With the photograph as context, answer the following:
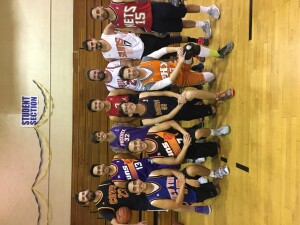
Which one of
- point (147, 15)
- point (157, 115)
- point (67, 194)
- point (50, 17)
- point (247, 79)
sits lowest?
point (67, 194)

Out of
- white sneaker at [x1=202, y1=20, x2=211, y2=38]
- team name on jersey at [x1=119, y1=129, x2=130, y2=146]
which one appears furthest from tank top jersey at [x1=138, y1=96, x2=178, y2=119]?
white sneaker at [x1=202, y1=20, x2=211, y2=38]

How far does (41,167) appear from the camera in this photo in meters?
4.77

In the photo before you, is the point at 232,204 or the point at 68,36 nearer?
the point at 232,204

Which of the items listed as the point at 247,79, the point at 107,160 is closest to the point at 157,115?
the point at 247,79

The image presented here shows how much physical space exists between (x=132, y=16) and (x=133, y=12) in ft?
0.12

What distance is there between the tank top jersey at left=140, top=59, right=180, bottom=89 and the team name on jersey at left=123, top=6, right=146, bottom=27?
0.39 m

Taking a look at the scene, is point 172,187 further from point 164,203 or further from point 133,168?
point 133,168

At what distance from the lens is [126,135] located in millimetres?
3211

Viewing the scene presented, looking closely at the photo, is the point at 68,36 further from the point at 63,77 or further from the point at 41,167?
the point at 41,167

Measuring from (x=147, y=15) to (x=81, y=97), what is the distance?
223 cm

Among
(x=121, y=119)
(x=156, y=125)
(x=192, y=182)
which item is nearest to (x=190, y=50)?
(x=156, y=125)

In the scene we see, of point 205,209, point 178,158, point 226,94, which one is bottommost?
point 205,209

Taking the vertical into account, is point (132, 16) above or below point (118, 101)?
above

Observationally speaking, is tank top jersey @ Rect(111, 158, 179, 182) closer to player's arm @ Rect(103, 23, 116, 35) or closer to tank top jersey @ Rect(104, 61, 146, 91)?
tank top jersey @ Rect(104, 61, 146, 91)
